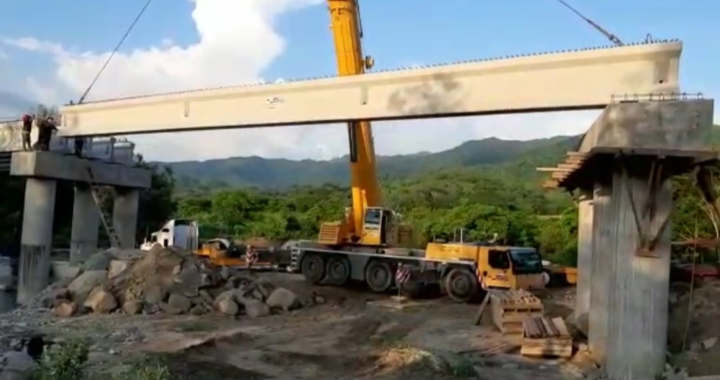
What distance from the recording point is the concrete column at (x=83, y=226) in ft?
91.0

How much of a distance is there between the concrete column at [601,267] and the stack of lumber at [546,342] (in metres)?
0.48

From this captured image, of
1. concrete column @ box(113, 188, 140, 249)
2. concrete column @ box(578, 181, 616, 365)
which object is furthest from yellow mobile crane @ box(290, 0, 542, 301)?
concrete column @ box(113, 188, 140, 249)

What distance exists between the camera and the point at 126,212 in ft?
98.7

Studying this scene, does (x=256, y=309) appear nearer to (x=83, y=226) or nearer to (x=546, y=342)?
(x=546, y=342)

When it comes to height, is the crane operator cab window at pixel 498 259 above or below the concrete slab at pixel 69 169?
below

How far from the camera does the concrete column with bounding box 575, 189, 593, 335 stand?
16.7 m


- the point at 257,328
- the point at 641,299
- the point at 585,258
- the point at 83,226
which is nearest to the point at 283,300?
the point at 257,328

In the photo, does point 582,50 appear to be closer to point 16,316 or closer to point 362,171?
point 362,171

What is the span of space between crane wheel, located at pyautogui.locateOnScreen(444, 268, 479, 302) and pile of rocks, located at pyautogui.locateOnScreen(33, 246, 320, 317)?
13.1 ft

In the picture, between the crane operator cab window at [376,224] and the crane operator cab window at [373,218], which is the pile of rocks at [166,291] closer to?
the crane operator cab window at [376,224]

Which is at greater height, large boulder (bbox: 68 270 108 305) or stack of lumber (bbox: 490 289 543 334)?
stack of lumber (bbox: 490 289 543 334)

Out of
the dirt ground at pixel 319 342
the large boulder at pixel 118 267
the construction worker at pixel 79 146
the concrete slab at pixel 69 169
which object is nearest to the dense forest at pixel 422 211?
the dirt ground at pixel 319 342

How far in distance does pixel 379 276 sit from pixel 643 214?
12.9 meters

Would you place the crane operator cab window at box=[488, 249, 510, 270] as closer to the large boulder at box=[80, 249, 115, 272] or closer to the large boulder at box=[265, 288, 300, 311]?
the large boulder at box=[265, 288, 300, 311]
